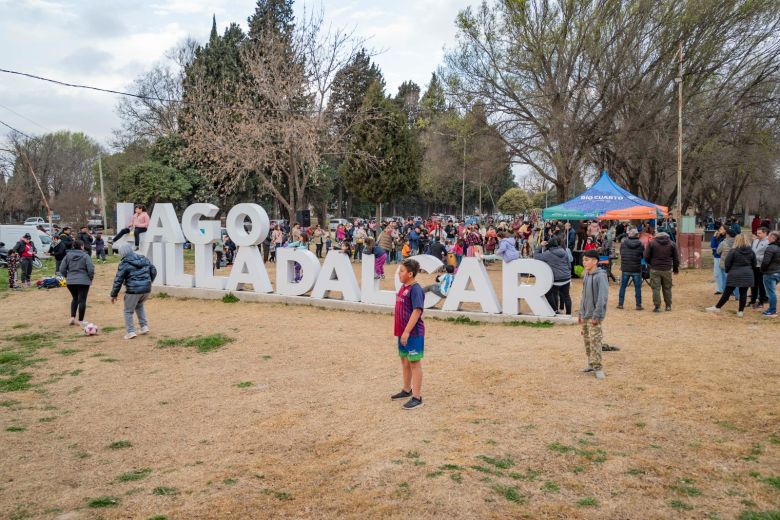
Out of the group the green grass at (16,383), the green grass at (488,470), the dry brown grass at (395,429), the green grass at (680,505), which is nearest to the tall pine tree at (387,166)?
the dry brown grass at (395,429)

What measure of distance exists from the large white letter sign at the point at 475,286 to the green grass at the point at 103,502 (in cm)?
839

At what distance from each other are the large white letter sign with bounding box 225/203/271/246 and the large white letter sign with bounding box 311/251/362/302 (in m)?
1.79

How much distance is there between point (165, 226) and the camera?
1548cm

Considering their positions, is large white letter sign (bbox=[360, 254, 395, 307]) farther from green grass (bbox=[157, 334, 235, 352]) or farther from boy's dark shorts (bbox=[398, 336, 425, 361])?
boy's dark shorts (bbox=[398, 336, 425, 361])

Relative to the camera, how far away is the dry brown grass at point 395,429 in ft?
14.5

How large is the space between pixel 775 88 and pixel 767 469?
2581 centimetres

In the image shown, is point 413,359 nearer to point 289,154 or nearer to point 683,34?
point 289,154

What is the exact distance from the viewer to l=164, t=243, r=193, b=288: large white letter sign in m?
15.8

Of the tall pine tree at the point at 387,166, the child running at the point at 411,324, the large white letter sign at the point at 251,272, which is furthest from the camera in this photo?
the tall pine tree at the point at 387,166

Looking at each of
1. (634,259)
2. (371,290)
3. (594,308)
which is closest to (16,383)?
(371,290)

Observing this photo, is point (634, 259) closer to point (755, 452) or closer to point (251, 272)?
point (755, 452)

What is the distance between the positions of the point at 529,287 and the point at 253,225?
6.78 metres

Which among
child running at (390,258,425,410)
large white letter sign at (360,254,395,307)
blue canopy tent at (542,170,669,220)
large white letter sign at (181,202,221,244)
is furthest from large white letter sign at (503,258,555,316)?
blue canopy tent at (542,170,669,220)

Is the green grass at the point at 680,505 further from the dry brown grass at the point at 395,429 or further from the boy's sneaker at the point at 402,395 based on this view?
the boy's sneaker at the point at 402,395
